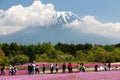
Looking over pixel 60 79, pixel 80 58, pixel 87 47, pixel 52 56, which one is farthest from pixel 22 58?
pixel 60 79

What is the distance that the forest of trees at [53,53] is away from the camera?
13388 cm

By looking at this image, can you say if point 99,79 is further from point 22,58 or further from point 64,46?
point 64,46

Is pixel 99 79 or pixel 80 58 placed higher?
pixel 80 58

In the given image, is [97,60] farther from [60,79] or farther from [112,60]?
[60,79]

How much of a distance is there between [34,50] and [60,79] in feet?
459

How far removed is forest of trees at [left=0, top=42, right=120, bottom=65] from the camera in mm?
133875

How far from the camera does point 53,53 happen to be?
458ft

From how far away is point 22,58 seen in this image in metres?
135

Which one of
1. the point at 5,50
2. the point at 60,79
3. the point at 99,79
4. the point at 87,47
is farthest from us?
the point at 87,47

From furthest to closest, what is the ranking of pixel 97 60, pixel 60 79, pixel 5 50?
pixel 5 50 < pixel 97 60 < pixel 60 79

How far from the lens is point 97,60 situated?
134375 mm

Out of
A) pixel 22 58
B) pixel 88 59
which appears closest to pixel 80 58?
pixel 88 59

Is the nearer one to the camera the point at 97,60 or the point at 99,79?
the point at 99,79

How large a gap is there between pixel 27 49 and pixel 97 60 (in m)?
42.3
